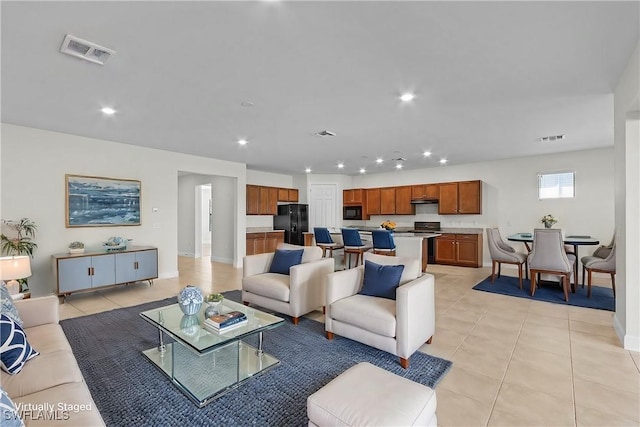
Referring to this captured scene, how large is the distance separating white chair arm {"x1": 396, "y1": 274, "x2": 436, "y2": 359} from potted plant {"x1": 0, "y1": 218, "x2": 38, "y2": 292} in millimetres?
4611

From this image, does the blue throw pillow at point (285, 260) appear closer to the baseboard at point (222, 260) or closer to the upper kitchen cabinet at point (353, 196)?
the baseboard at point (222, 260)

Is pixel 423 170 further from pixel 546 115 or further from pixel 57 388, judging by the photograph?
pixel 57 388

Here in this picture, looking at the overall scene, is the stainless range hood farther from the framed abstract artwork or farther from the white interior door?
the framed abstract artwork

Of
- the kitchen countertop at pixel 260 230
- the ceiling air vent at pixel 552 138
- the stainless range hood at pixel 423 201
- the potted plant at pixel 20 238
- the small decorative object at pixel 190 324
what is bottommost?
the small decorative object at pixel 190 324

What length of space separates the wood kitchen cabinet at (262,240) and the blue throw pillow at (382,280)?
5.06 metres

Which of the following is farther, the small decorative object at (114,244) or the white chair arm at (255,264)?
the small decorative object at (114,244)

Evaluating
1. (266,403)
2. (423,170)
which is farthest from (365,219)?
(266,403)

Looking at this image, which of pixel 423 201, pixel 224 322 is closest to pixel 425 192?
pixel 423 201

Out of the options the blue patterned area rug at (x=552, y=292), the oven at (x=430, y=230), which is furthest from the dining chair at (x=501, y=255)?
the oven at (x=430, y=230)

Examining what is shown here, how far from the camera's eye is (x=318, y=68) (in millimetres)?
2613

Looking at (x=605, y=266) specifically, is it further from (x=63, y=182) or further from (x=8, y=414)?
(x=63, y=182)

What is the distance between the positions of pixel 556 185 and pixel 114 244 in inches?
334

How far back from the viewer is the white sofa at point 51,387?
1.29 m

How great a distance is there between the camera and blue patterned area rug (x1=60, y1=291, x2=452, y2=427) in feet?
6.26
